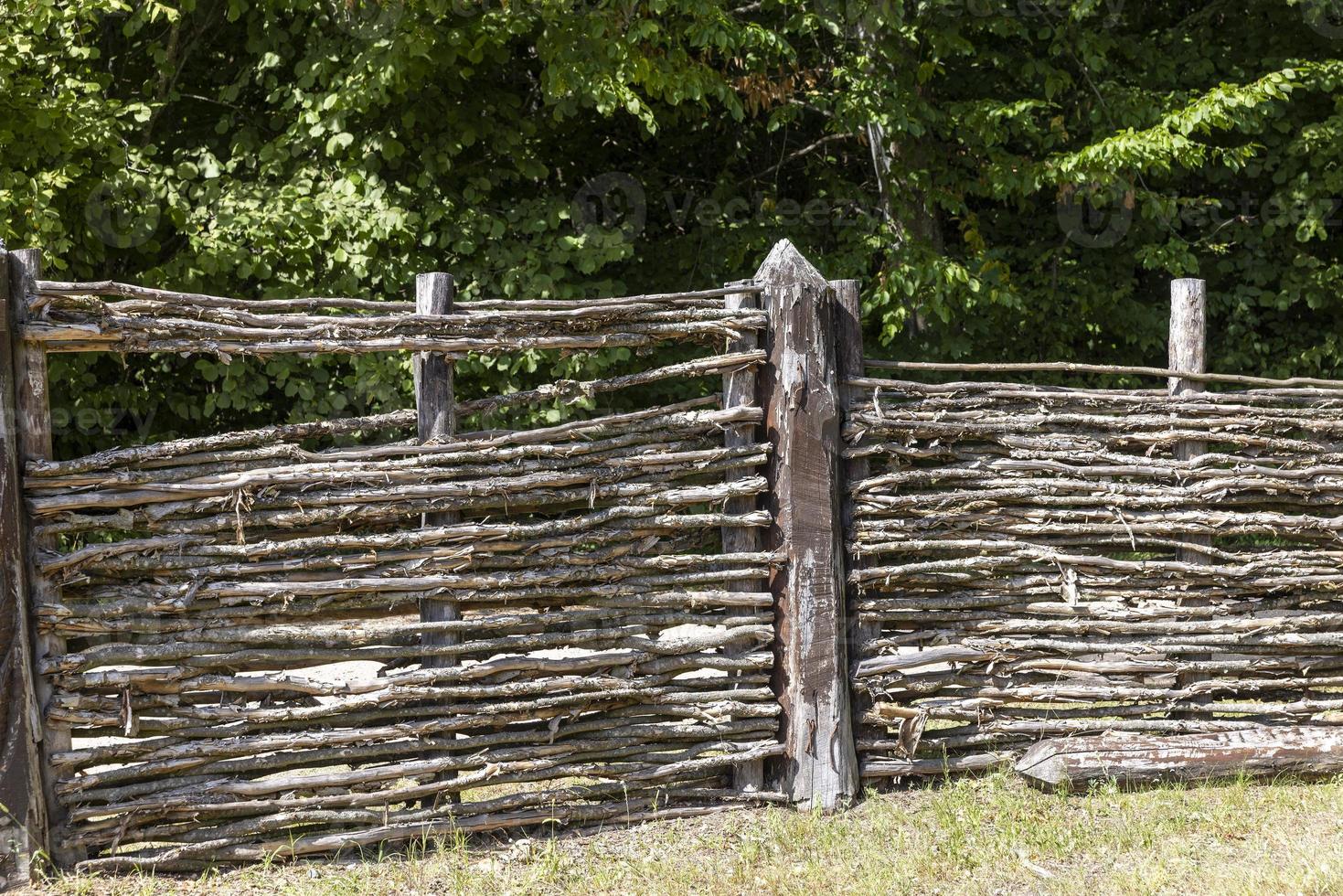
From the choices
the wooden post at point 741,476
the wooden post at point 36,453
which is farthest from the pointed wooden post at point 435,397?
the wooden post at point 36,453

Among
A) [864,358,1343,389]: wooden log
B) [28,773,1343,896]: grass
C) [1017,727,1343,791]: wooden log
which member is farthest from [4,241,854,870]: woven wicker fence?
[1017,727,1343,791]: wooden log

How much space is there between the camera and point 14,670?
3.62 m

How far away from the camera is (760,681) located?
174 inches

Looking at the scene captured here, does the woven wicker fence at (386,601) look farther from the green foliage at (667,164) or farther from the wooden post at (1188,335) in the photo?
the green foliage at (667,164)

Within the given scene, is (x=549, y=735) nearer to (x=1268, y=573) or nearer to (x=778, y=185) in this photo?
(x=1268, y=573)

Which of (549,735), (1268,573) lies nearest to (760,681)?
(549,735)

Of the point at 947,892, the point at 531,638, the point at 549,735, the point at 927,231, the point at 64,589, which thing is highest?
the point at 927,231

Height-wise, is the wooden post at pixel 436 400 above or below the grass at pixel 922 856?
above

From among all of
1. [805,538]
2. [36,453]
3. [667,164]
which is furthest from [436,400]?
[667,164]

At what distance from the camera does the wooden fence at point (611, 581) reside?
149 inches

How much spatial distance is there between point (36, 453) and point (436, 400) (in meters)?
1.26

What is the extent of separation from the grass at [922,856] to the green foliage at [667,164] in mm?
3457

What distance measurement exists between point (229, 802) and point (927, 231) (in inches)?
270

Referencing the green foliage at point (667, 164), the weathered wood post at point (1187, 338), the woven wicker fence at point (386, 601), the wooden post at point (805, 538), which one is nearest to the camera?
the woven wicker fence at point (386, 601)
